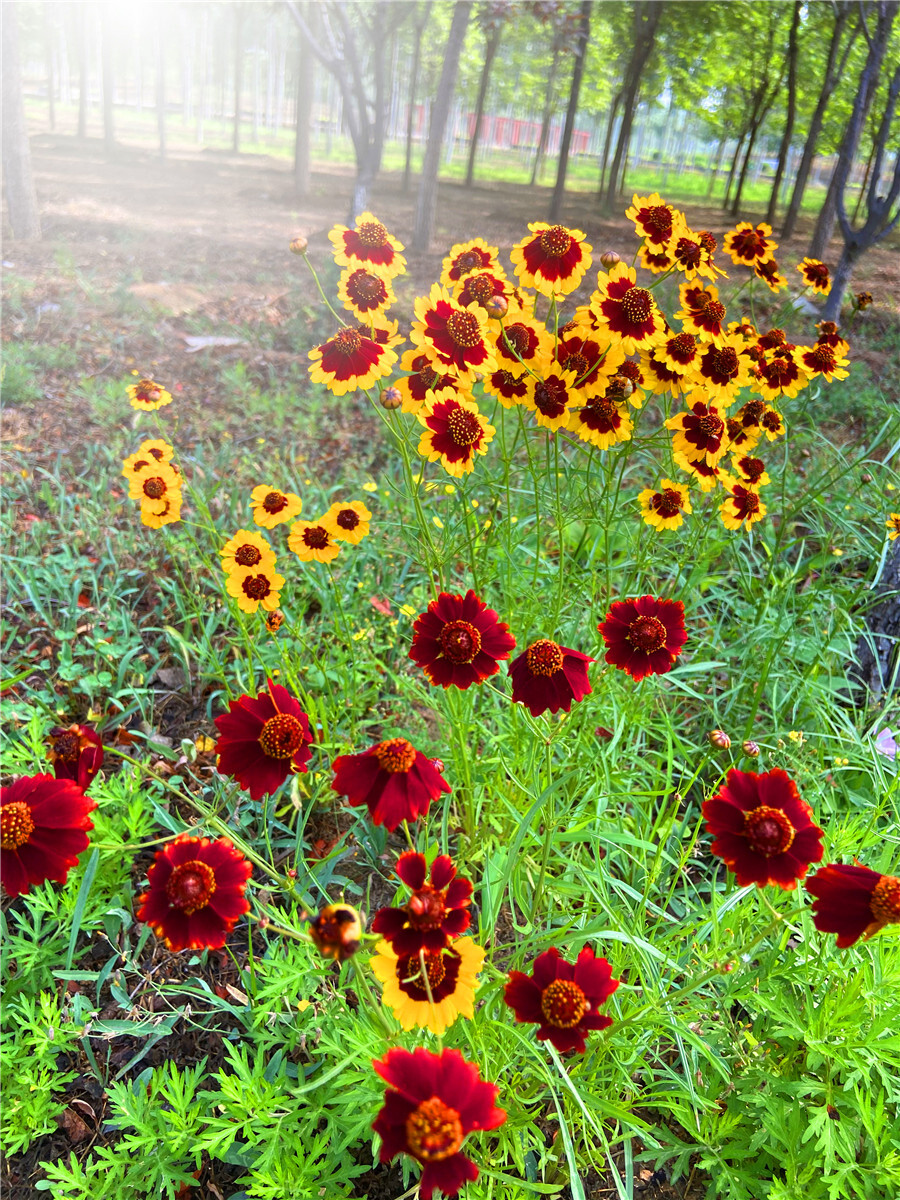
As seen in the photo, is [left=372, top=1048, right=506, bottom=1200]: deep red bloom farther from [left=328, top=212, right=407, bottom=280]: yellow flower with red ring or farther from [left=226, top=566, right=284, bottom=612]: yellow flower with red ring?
[left=328, top=212, right=407, bottom=280]: yellow flower with red ring

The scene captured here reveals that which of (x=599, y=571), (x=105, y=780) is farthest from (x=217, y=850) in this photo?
(x=599, y=571)

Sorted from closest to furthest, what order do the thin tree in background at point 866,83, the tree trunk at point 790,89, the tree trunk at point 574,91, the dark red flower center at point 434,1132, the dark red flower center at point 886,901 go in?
the dark red flower center at point 434,1132 < the dark red flower center at point 886,901 < the thin tree in background at point 866,83 < the tree trunk at point 574,91 < the tree trunk at point 790,89

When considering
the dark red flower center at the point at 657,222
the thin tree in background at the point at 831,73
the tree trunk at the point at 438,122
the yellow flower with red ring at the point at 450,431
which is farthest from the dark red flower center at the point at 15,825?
the thin tree in background at the point at 831,73

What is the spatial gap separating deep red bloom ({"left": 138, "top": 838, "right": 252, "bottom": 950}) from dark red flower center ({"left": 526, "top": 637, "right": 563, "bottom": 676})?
1.59 ft

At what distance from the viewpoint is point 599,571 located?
231 centimetres

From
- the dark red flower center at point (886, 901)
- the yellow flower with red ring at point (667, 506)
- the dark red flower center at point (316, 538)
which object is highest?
the yellow flower with red ring at point (667, 506)

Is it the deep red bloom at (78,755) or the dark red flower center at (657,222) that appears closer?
the deep red bloom at (78,755)

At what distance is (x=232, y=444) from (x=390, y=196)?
1033 centimetres

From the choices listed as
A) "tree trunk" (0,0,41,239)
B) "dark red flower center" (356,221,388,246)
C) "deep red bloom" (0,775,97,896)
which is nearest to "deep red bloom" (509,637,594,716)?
"deep red bloom" (0,775,97,896)

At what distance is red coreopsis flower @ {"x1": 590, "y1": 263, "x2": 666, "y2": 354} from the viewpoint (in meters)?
1.53

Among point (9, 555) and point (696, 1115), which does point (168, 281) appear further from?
point (696, 1115)

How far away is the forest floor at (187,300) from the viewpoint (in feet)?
12.4

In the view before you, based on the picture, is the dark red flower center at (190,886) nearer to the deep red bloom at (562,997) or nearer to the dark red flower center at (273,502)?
the deep red bloom at (562,997)

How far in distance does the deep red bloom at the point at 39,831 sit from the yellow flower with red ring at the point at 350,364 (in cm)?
92
